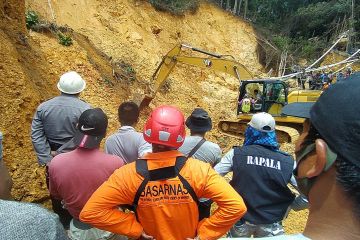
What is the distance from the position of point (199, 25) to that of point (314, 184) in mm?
23504

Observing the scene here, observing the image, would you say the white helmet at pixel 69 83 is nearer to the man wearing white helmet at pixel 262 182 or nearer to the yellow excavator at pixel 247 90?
the man wearing white helmet at pixel 262 182

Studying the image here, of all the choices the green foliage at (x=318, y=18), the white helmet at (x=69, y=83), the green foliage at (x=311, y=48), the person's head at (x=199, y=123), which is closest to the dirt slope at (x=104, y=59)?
the white helmet at (x=69, y=83)

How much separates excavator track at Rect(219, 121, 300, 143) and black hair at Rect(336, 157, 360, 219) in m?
10.4

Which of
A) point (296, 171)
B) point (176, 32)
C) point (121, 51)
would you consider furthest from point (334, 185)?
point (176, 32)

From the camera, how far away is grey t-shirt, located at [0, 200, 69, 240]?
1.06 metres

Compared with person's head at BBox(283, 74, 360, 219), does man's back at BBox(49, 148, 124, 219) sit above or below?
below

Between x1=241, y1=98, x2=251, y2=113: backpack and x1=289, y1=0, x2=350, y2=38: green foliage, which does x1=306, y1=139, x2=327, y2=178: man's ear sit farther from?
x1=289, y1=0, x2=350, y2=38: green foliage

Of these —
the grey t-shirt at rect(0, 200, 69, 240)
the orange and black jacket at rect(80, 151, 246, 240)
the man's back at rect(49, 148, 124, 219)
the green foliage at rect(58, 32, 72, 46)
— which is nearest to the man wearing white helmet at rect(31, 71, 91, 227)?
the man's back at rect(49, 148, 124, 219)

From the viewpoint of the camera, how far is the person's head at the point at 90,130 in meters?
2.82

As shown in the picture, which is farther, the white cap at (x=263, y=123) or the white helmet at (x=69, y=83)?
the white helmet at (x=69, y=83)

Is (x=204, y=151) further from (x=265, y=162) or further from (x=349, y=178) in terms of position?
(x=349, y=178)

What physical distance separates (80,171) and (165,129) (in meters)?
0.87

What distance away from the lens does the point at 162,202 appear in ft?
7.84

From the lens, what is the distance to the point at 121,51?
663 inches
